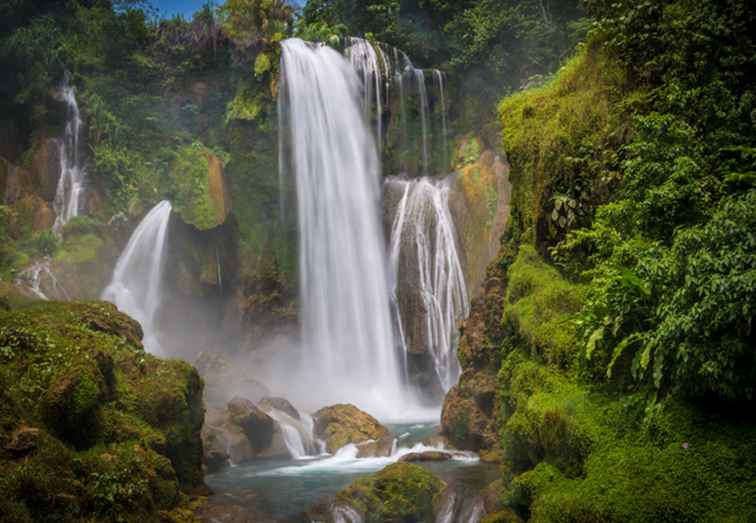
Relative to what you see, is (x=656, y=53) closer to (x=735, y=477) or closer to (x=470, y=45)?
(x=735, y=477)

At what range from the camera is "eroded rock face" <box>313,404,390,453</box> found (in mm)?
16031

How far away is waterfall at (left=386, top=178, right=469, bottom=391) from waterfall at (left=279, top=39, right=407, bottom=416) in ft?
2.82

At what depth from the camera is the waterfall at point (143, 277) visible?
23469 mm

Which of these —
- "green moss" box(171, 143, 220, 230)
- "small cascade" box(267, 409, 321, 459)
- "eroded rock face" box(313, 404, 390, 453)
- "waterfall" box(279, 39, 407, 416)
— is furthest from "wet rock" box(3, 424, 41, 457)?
"green moss" box(171, 143, 220, 230)

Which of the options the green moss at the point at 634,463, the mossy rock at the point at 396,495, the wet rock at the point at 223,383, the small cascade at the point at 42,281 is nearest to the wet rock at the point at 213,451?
the wet rock at the point at 223,383

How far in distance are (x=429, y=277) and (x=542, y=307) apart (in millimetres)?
13057

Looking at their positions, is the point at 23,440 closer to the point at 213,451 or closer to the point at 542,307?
the point at 213,451

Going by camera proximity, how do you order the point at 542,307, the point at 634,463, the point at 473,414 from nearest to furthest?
1. the point at 634,463
2. the point at 542,307
3. the point at 473,414

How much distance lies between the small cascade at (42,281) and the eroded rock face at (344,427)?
1080 cm

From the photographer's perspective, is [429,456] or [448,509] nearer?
[448,509]

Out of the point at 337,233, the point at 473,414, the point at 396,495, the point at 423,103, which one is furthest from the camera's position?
the point at 423,103

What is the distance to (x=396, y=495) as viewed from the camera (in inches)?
396

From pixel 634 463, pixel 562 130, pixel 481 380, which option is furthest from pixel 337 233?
pixel 634 463

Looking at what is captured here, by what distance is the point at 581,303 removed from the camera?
9789 millimetres
